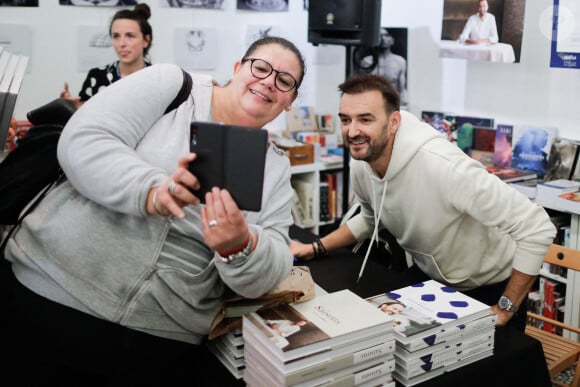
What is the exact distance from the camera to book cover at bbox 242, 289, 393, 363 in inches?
42.6

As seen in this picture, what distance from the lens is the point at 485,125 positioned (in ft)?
11.3

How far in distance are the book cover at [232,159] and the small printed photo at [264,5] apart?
3174 mm

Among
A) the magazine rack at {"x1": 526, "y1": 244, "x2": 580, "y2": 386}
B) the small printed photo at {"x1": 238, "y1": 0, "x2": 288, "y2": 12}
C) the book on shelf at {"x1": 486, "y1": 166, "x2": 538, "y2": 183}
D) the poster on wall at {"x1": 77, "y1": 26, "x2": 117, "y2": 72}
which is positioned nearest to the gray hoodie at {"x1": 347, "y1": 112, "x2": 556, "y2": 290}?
the magazine rack at {"x1": 526, "y1": 244, "x2": 580, "y2": 386}

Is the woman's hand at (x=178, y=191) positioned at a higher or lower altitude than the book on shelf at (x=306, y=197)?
higher

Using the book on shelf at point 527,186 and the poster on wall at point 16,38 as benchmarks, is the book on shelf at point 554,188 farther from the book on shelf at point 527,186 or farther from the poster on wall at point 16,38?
the poster on wall at point 16,38

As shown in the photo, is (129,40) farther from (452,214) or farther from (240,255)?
(240,255)

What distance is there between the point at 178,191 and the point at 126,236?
184 millimetres

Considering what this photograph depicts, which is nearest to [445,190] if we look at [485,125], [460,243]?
[460,243]

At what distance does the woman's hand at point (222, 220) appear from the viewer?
3.18ft

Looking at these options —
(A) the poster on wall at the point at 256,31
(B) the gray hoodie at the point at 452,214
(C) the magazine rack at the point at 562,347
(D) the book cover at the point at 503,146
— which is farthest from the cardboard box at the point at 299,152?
(C) the magazine rack at the point at 562,347

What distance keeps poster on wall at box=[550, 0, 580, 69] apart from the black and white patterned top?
2.25 meters

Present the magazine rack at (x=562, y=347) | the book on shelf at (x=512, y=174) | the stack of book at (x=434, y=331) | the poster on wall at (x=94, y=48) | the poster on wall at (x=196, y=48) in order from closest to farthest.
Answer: the stack of book at (x=434, y=331), the magazine rack at (x=562, y=347), the book on shelf at (x=512, y=174), the poster on wall at (x=94, y=48), the poster on wall at (x=196, y=48)

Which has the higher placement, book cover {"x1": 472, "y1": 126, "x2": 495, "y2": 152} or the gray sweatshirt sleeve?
the gray sweatshirt sleeve

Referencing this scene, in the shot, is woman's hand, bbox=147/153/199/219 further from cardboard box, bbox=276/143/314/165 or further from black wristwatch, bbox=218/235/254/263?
cardboard box, bbox=276/143/314/165
